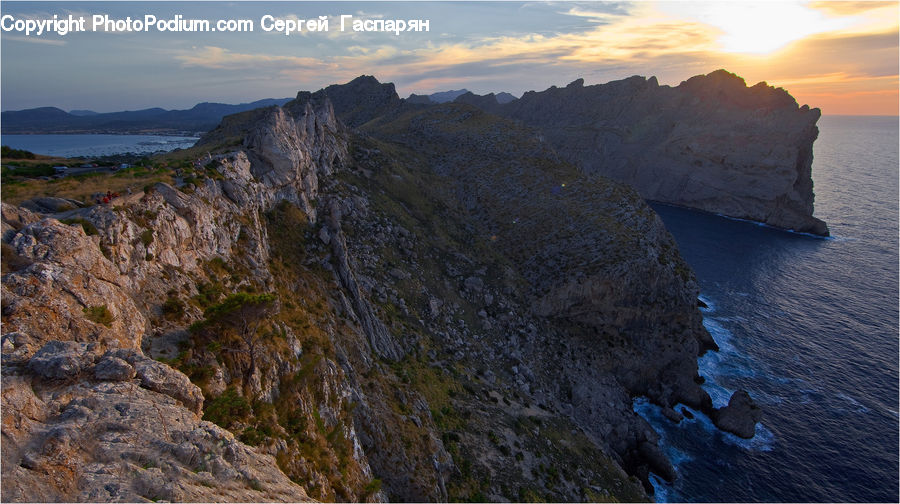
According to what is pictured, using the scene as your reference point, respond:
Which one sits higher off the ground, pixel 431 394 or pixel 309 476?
A: pixel 309 476

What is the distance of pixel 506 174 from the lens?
88.7m

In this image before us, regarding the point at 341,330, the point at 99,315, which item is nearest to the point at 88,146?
the point at 341,330

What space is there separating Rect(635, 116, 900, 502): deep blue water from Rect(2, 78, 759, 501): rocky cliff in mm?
5259

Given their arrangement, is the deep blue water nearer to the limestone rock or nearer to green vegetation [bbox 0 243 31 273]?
the limestone rock

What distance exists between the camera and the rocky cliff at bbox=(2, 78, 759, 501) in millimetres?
13289

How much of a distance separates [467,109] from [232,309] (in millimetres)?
108556

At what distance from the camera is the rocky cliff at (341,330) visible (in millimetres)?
13289

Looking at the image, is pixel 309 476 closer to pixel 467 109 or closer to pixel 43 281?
pixel 43 281

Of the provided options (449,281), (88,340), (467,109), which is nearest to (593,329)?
(449,281)

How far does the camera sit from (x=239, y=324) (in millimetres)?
22453

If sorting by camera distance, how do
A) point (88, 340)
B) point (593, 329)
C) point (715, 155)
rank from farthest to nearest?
1. point (715, 155)
2. point (593, 329)
3. point (88, 340)

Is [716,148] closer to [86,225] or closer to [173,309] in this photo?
[173,309]

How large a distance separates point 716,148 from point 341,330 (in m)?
169

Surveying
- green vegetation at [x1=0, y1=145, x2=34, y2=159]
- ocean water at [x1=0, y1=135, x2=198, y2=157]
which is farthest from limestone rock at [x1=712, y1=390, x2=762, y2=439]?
ocean water at [x1=0, y1=135, x2=198, y2=157]
